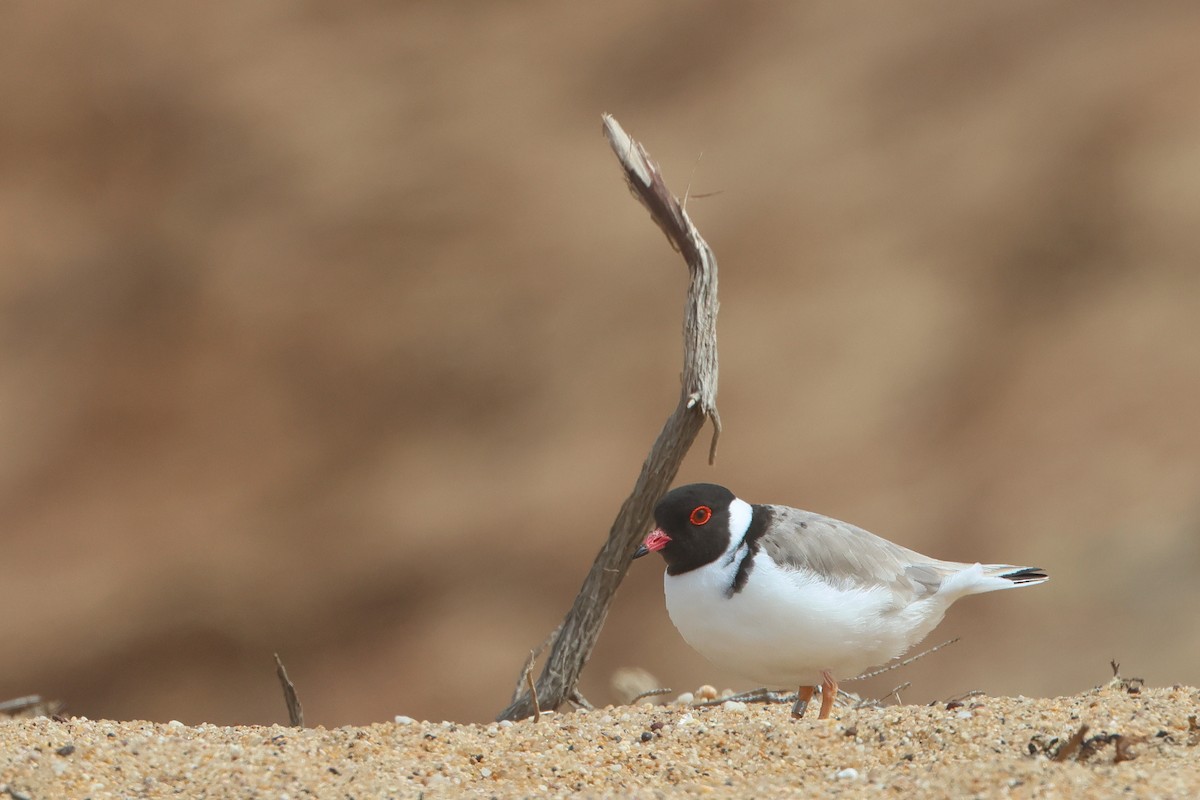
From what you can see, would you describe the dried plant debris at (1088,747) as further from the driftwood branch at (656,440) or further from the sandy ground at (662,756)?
the driftwood branch at (656,440)

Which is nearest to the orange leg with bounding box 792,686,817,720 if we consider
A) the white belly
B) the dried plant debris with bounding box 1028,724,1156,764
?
the white belly

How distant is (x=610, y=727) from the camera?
3.90 metres

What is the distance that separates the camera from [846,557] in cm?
432

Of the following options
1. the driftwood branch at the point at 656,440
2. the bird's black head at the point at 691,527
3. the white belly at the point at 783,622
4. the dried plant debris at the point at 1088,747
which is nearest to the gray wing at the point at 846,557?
the white belly at the point at 783,622

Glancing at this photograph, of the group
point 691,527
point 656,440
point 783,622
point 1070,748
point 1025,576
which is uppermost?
point 656,440

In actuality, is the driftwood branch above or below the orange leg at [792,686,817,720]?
above

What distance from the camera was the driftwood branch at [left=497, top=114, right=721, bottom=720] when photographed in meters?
4.54

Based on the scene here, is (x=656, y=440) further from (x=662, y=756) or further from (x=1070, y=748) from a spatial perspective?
(x=1070, y=748)

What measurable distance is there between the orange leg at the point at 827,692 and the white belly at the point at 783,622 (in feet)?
0.08

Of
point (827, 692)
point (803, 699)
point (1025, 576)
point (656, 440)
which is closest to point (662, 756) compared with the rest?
point (827, 692)

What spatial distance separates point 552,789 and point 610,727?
56 centimetres

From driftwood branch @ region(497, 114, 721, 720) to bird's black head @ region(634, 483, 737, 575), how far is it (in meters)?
0.19

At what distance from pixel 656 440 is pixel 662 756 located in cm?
126

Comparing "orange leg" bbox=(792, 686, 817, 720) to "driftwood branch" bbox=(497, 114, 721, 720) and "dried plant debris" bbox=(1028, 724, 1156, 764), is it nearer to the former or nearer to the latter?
"driftwood branch" bbox=(497, 114, 721, 720)
